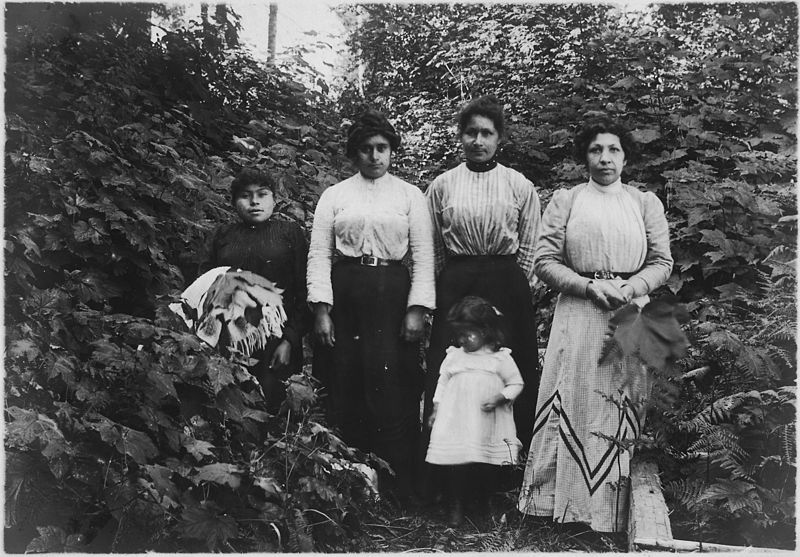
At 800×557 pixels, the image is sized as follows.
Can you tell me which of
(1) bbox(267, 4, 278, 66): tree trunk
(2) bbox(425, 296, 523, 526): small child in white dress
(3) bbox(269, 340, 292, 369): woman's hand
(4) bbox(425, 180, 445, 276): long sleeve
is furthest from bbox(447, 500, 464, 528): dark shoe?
(1) bbox(267, 4, 278, 66): tree trunk

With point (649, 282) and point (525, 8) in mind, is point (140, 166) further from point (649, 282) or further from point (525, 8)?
point (525, 8)

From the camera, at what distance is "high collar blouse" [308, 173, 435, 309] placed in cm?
450

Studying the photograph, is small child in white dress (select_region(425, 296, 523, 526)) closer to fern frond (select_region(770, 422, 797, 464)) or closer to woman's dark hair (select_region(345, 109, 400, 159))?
woman's dark hair (select_region(345, 109, 400, 159))

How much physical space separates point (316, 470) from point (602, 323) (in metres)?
1.56

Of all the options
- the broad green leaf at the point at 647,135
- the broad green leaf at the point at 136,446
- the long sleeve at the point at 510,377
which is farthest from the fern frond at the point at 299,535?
the broad green leaf at the point at 647,135

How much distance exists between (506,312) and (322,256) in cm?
104

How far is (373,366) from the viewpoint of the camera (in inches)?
178

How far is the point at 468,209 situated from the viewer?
451 cm

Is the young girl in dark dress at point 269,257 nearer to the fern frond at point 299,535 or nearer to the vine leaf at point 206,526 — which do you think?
the fern frond at point 299,535

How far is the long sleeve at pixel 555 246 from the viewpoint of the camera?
4180 mm

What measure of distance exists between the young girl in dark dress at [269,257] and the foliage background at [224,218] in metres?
0.35

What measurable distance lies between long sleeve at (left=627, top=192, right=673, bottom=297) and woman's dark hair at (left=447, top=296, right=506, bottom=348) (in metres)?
0.73

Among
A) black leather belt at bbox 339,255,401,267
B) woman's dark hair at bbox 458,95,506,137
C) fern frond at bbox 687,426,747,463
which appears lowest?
fern frond at bbox 687,426,747,463

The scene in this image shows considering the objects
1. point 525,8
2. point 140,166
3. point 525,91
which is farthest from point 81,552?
point 525,8
